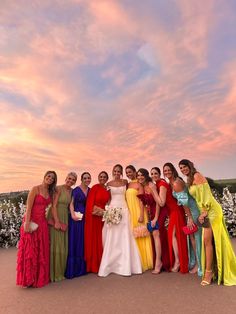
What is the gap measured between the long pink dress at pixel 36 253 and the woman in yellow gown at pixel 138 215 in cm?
184

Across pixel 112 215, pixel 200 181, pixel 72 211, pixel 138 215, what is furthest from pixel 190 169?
pixel 72 211

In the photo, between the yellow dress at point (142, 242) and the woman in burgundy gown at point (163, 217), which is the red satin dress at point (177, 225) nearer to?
the woman in burgundy gown at point (163, 217)

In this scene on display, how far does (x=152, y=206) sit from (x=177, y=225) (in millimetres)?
680

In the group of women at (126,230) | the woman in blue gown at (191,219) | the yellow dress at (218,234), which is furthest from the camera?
the woman in blue gown at (191,219)

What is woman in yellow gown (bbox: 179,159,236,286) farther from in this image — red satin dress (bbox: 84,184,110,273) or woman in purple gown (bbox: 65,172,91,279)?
woman in purple gown (bbox: 65,172,91,279)

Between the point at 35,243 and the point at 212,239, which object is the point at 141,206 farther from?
the point at 35,243

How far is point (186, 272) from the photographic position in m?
6.23

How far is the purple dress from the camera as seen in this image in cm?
647

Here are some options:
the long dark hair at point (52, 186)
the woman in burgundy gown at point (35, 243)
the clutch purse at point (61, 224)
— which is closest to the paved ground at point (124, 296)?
the woman in burgundy gown at point (35, 243)

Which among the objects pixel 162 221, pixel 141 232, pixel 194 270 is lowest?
pixel 194 270

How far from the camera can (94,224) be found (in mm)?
6824

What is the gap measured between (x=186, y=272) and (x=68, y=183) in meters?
3.12

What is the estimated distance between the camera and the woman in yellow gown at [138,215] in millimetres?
6645

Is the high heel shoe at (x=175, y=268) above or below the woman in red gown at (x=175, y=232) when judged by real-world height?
below
